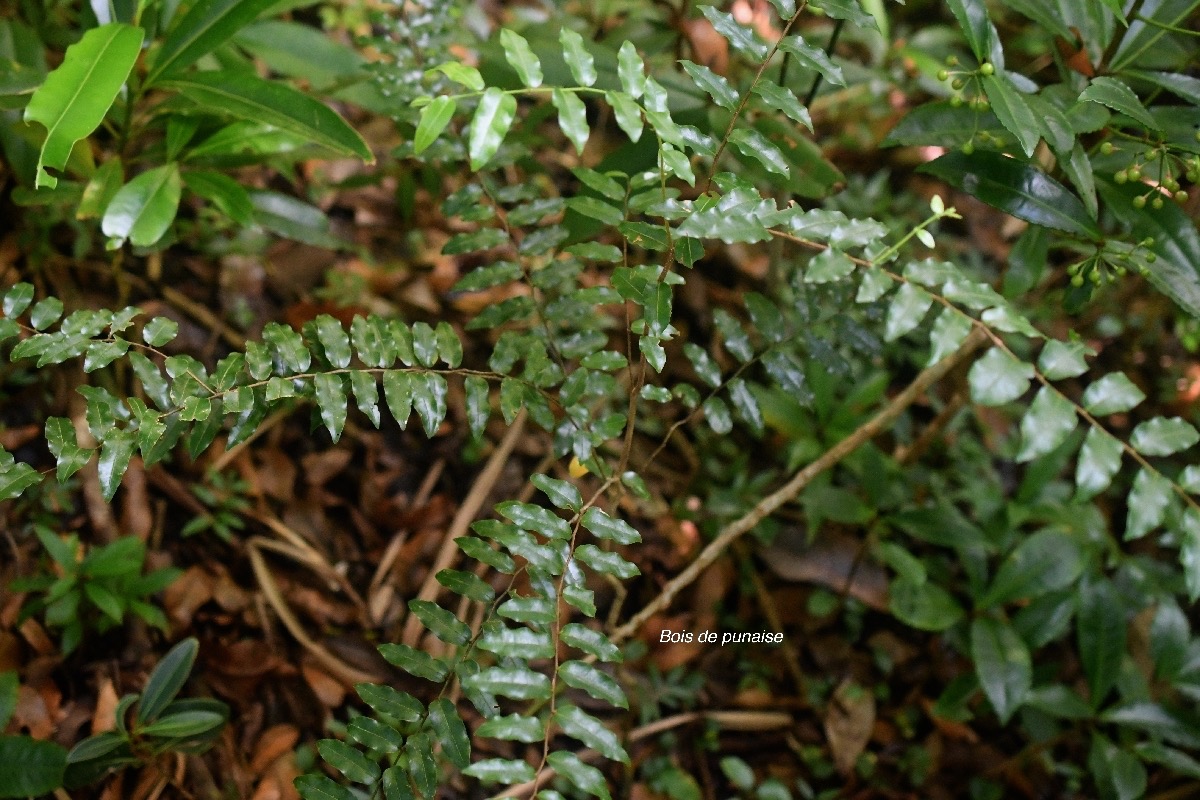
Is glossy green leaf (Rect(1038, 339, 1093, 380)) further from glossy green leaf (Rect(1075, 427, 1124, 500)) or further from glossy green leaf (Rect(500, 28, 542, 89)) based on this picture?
glossy green leaf (Rect(500, 28, 542, 89))

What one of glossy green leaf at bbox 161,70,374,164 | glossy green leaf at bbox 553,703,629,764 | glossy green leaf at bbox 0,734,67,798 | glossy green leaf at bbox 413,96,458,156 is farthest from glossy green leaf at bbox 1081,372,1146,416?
glossy green leaf at bbox 0,734,67,798

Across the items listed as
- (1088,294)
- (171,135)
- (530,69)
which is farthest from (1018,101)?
(171,135)

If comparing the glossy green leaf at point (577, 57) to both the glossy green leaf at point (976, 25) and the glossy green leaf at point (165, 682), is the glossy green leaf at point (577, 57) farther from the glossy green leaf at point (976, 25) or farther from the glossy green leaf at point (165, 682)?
the glossy green leaf at point (165, 682)

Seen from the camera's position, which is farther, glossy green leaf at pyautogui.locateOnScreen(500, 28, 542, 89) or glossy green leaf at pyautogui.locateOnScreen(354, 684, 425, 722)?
glossy green leaf at pyautogui.locateOnScreen(354, 684, 425, 722)

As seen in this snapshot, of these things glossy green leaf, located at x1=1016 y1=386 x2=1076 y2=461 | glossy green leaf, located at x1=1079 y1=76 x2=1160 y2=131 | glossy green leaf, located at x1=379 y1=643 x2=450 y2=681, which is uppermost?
glossy green leaf, located at x1=1079 y1=76 x2=1160 y2=131

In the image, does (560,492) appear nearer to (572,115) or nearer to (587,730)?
(587,730)

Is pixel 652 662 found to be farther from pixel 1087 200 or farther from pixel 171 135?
pixel 171 135

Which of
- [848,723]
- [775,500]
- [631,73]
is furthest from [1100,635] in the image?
[631,73]
